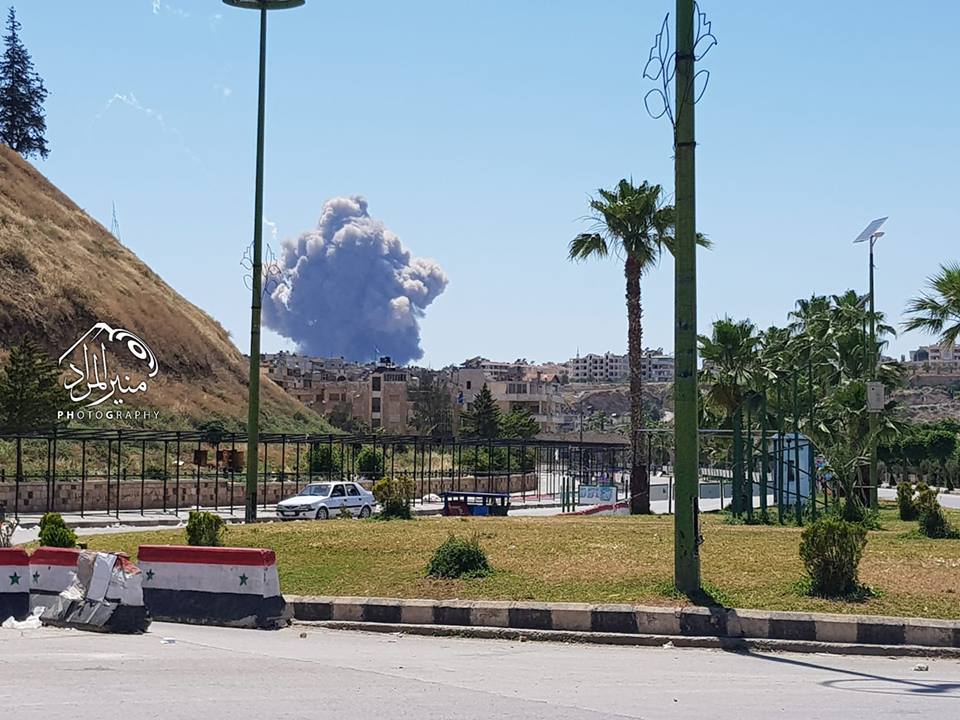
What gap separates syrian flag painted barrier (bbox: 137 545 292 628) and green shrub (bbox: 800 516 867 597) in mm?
5910

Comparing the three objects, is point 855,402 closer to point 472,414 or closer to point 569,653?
point 569,653

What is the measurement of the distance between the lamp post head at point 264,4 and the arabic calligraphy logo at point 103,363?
53.6 meters

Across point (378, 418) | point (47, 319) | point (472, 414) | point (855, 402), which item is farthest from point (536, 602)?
point (378, 418)

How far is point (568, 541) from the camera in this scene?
58.2 feet

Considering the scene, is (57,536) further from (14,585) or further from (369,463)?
(369,463)

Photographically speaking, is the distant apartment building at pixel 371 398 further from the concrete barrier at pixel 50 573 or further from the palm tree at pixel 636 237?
the concrete barrier at pixel 50 573

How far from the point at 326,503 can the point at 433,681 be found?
100 feet

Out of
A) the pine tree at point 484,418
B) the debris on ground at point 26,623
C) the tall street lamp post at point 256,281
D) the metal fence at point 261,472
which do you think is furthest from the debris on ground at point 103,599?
the pine tree at point 484,418

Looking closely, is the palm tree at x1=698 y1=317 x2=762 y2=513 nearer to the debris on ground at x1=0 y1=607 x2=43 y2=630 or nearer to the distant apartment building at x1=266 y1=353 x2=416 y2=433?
the debris on ground at x1=0 y1=607 x2=43 y2=630

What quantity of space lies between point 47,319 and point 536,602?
7457 cm

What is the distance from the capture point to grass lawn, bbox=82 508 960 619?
13.2 m

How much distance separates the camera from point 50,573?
14352mm

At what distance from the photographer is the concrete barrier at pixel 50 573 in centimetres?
1420

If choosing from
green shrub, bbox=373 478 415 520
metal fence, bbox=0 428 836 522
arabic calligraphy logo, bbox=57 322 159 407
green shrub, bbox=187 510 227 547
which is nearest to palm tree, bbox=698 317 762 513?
metal fence, bbox=0 428 836 522
